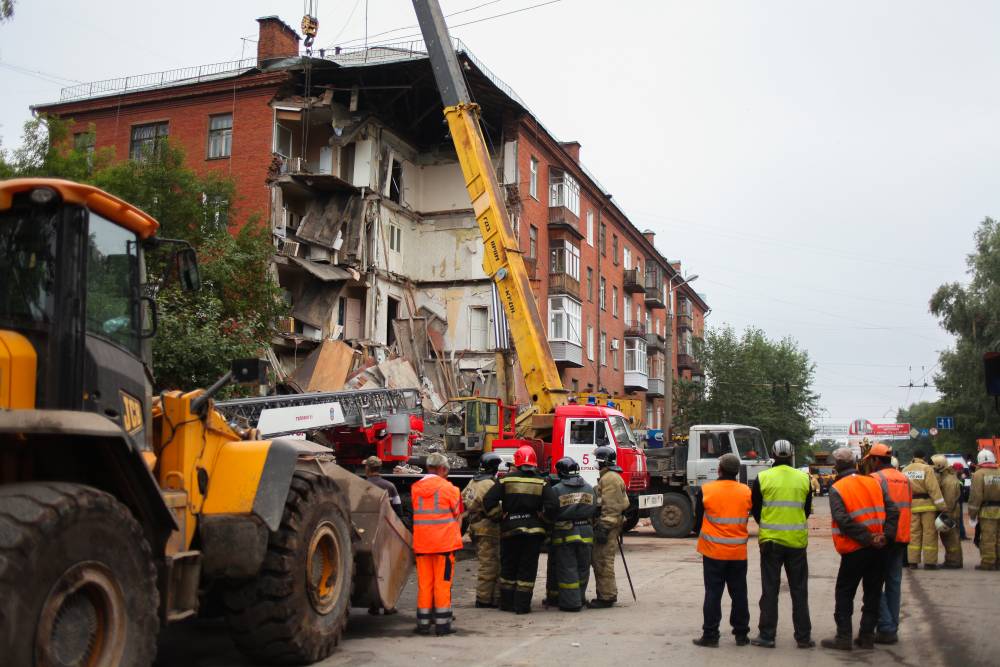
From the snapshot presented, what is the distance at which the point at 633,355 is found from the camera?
5325 centimetres

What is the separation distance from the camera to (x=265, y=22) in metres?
33.0

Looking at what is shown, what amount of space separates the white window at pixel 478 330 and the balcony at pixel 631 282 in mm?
19045

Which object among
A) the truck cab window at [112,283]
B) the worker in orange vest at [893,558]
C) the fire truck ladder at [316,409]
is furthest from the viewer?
the fire truck ladder at [316,409]

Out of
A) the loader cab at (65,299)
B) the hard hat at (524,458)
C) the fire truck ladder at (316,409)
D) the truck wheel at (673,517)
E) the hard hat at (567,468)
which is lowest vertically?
the truck wheel at (673,517)

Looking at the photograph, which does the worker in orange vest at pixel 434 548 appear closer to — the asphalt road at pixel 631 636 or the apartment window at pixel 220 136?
the asphalt road at pixel 631 636

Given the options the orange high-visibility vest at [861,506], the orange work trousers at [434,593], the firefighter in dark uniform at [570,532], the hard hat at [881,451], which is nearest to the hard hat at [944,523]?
the hard hat at [881,451]

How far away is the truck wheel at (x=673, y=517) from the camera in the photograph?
20891 millimetres

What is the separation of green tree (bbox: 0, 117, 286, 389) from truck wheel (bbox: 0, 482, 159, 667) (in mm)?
12795

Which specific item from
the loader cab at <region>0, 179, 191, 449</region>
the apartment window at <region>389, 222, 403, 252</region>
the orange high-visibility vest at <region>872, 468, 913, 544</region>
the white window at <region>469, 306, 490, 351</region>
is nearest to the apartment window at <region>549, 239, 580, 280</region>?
the white window at <region>469, 306, 490, 351</region>

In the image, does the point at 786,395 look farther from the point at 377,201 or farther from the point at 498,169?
the point at 377,201

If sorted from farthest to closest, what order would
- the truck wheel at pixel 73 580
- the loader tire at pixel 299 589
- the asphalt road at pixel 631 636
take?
the asphalt road at pixel 631 636, the loader tire at pixel 299 589, the truck wheel at pixel 73 580

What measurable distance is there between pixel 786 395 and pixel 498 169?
29.2 m

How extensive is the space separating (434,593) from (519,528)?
152 cm

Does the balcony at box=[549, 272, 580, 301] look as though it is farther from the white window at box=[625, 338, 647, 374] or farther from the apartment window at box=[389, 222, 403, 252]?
the white window at box=[625, 338, 647, 374]
